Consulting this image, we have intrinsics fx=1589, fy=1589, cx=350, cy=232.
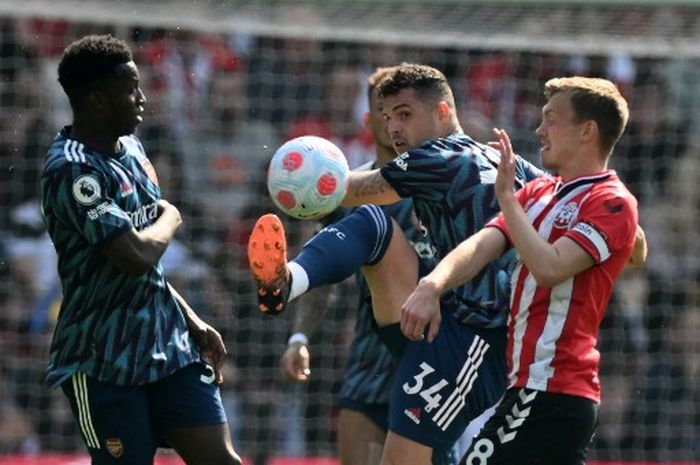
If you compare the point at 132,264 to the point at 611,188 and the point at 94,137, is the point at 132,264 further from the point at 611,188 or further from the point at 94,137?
the point at 611,188

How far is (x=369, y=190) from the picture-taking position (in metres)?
5.98

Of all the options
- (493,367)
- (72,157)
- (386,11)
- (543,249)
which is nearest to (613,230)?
(543,249)

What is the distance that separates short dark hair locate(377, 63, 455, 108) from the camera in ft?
19.7

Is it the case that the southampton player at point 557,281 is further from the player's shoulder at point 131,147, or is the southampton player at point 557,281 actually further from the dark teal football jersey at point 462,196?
the player's shoulder at point 131,147

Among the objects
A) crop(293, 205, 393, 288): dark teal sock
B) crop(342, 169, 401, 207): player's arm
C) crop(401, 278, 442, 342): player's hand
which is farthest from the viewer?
crop(342, 169, 401, 207): player's arm

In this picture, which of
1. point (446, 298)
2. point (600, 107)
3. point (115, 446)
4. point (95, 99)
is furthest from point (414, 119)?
point (115, 446)

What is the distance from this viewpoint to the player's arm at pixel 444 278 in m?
4.82

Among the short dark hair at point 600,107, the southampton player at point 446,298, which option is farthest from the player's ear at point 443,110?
the short dark hair at point 600,107

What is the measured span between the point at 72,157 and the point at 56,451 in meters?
4.74

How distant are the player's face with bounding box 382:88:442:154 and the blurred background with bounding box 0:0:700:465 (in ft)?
A: 12.0

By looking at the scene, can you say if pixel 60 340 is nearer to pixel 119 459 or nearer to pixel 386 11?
pixel 119 459

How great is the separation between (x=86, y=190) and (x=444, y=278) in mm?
1333

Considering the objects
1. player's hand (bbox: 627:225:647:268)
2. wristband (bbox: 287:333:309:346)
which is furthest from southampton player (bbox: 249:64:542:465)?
wristband (bbox: 287:333:309:346)

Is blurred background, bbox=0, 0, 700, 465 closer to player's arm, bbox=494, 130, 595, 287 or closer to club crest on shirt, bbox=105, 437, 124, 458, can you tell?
club crest on shirt, bbox=105, 437, 124, 458
